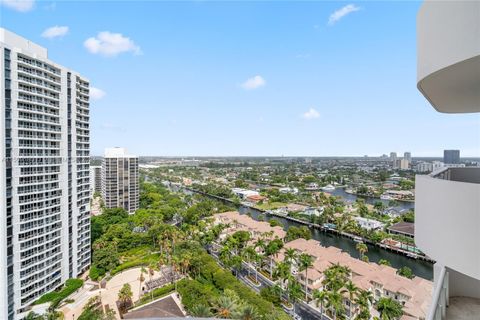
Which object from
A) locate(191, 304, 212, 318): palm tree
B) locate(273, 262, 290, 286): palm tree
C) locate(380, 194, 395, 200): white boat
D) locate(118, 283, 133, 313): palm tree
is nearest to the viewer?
locate(191, 304, 212, 318): palm tree

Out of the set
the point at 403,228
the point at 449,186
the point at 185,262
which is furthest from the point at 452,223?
the point at 403,228

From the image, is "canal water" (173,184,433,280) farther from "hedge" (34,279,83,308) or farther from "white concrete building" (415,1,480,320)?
"white concrete building" (415,1,480,320)

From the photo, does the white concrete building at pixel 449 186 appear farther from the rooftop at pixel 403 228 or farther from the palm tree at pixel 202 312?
the rooftop at pixel 403 228

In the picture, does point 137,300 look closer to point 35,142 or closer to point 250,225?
point 35,142

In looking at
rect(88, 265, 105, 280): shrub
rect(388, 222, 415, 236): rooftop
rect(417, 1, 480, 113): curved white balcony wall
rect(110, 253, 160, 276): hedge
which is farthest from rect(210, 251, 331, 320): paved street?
rect(388, 222, 415, 236): rooftop

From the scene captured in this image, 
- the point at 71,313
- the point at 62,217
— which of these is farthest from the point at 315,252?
the point at 62,217
